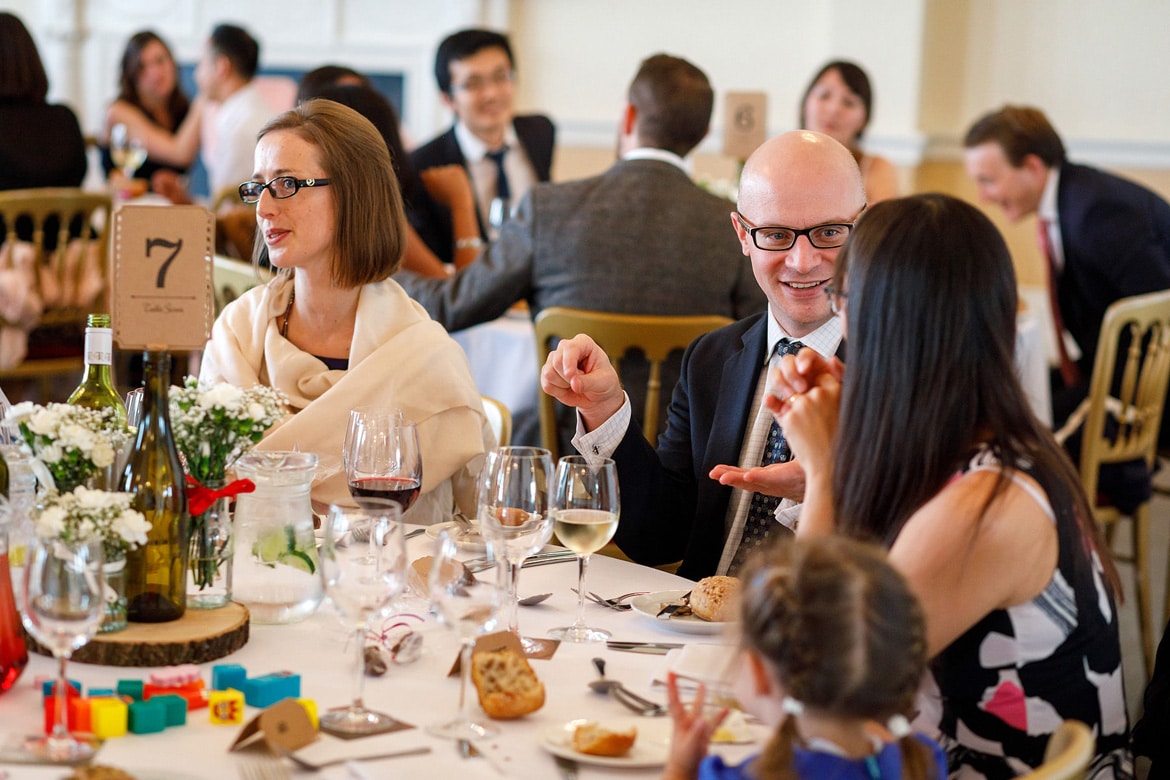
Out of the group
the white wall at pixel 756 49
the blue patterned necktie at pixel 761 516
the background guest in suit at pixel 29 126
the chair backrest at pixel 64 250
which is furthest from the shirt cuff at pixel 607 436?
the white wall at pixel 756 49

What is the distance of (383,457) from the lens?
179 cm

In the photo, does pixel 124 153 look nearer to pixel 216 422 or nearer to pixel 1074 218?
pixel 1074 218

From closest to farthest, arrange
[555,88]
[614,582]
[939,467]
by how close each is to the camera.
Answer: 1. [939,467]
2. [614,582]
3. [555,88]

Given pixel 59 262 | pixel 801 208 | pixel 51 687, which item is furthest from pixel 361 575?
pixel 59 262

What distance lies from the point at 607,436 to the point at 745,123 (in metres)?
2.33

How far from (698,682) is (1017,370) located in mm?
501

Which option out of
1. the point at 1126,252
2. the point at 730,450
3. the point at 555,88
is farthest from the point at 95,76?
the point at 730,450

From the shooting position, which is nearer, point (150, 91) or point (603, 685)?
point (603, 685)

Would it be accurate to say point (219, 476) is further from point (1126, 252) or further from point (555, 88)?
point (555, 88)

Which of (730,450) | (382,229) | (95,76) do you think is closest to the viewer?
(730,450)

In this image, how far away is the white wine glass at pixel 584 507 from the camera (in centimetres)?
155

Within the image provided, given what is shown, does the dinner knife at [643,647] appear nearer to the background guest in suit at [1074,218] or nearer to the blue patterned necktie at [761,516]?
the blue patterned necktie at [761,516]

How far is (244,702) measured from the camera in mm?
1279

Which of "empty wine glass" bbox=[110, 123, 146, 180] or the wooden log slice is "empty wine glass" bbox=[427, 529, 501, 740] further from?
"empty wine glass" bbox=[110, 123, 146, 180]
